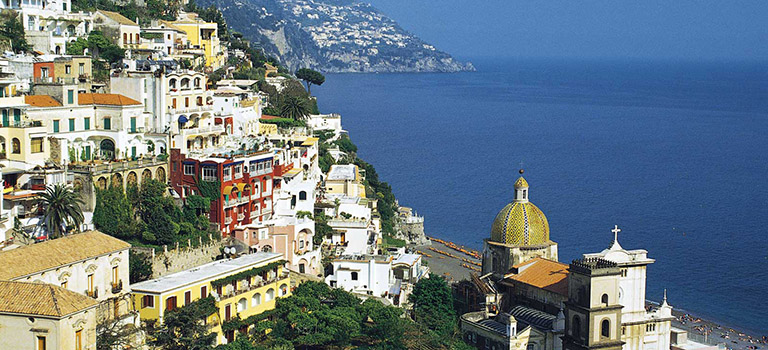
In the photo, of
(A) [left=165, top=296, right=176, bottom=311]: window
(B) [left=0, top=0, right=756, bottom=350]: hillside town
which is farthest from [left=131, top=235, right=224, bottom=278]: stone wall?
(A) [left=165, top=296, right=176, bottom=311]: window

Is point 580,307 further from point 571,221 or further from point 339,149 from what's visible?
point 571,221

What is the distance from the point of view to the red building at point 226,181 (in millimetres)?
43844

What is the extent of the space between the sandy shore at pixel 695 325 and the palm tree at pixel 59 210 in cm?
2284

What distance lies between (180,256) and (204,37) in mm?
35722

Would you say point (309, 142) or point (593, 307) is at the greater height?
point (309, 142)

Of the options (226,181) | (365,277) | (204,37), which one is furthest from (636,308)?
(204,37)

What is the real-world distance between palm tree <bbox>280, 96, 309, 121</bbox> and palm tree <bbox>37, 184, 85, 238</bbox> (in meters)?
29.8

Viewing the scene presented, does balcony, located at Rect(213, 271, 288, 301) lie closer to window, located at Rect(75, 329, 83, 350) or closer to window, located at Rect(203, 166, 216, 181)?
window, located at Rect(203, 166, 216, 181)

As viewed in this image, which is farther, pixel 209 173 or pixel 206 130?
pixel 206 130

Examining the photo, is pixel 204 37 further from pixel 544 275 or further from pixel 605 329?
pixel 605 329

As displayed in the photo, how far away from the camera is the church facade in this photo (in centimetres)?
3791

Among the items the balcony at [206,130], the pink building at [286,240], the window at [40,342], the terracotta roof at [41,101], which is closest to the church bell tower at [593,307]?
the pink building at [286,240]

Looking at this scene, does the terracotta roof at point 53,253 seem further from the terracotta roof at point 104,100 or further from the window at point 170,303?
the terracotta roof at point 104,100

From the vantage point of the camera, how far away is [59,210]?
37.0 meters
